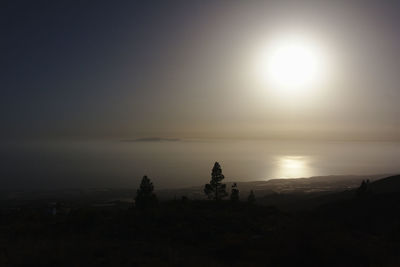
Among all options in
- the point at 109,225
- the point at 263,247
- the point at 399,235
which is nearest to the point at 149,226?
the point at 109,225

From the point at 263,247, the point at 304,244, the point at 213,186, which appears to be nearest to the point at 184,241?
the point at 263,247

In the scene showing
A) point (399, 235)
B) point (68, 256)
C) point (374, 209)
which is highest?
point (68, 256)

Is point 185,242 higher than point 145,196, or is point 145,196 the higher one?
point 145,196

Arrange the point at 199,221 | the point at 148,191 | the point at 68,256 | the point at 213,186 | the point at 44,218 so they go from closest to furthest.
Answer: the point at 68,256 → the point at 199,221 → the point at 44,218 → the point at 148,191 → the point at 213,186

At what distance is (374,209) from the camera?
47.3 m

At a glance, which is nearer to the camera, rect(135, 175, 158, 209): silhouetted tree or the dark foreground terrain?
the dark foreground terrain

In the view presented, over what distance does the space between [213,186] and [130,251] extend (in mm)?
35109

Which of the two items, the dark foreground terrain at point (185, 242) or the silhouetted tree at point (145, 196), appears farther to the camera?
the silhouetted tree at point (145, 196)

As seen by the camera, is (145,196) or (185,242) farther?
(145,196)

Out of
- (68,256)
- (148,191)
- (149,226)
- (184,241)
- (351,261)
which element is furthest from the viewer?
(148,191)

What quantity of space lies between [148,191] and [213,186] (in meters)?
12.0

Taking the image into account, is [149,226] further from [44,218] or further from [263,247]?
[44,218]

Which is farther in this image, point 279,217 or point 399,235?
point 279,217

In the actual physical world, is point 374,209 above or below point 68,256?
below
